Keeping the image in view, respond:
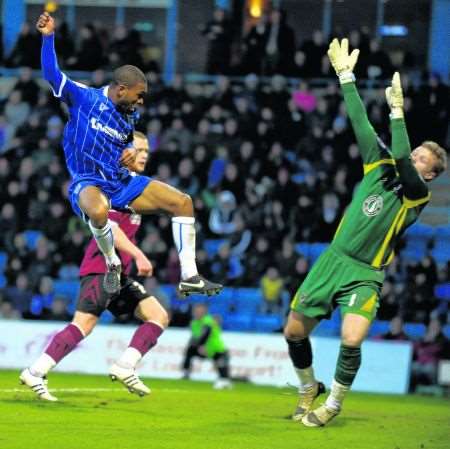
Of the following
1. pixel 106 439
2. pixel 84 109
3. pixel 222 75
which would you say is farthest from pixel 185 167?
pixel 106 439

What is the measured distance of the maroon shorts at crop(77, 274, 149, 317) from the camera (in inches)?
400

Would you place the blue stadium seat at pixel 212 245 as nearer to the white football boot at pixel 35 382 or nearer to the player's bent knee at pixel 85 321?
the player's bent knee at pixel 85 321

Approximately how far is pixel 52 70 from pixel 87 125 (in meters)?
0.53

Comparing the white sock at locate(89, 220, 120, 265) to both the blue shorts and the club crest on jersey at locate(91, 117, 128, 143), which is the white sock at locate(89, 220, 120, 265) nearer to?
the blue shorts

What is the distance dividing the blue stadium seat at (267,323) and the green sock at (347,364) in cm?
982

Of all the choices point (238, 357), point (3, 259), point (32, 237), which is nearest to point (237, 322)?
point (238, 357)

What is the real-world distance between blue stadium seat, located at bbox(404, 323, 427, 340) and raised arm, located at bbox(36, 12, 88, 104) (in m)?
10.9

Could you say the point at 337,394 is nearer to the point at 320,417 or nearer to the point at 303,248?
the point at 320,417

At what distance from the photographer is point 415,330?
1870 centimetres

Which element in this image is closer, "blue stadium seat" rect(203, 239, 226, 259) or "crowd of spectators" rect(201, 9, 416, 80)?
"blue stadium seat" rect(203, 239, 226, 259)

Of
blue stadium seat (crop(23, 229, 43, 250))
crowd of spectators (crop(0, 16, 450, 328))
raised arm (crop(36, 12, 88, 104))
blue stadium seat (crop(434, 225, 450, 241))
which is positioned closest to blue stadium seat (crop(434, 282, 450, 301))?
crowd of spectators (crop(0, 16, 450, 328))

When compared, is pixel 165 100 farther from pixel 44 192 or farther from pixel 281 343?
pixel 281 343

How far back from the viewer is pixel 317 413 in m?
8.62

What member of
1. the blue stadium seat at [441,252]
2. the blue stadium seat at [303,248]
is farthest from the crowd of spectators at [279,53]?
the blue stadium seat at [303,248]
